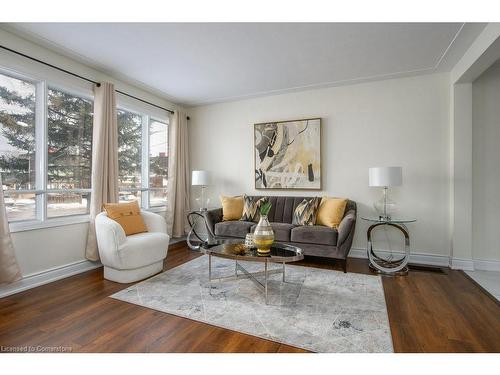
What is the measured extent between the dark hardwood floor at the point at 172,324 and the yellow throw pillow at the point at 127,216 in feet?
2.31

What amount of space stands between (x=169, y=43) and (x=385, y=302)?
3410mm

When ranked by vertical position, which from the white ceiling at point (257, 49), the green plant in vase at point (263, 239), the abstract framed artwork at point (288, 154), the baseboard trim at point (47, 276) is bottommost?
the baseboard trim at point (47, 276)

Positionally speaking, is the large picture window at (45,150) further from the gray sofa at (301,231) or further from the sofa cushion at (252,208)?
the sofa cushion at (252,208)

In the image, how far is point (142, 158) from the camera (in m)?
4.53

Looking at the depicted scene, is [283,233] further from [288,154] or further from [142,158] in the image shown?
[142,158]

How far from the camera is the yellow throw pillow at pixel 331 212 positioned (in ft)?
11.9

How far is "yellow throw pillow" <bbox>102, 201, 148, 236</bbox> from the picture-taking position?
3.21m

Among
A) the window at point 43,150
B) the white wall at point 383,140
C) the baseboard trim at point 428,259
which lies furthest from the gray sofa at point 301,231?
the window at point 43,150

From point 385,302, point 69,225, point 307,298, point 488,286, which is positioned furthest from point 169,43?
point 488,286

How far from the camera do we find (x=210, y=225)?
419cm

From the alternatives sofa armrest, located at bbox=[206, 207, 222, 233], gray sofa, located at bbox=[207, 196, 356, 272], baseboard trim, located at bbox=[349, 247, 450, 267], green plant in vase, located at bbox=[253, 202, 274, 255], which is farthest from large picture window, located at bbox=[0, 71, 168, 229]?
baseboard trim, located at bbox=[349, 247, 450, 267]

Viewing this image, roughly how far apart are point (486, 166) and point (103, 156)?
501cm

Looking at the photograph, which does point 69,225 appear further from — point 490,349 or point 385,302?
point 490,349

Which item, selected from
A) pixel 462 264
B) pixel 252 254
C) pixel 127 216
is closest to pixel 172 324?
pixel 252 254
